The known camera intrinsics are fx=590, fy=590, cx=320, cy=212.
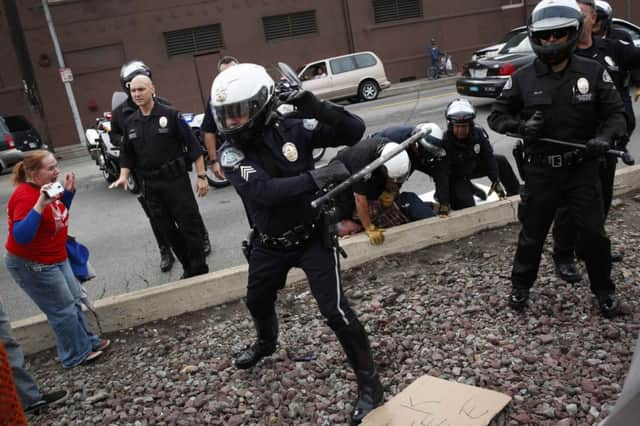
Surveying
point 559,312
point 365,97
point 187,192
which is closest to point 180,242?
point 187,192

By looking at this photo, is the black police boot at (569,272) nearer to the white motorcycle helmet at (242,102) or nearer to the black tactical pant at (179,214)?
the white motorcycle helmet at (242,102)

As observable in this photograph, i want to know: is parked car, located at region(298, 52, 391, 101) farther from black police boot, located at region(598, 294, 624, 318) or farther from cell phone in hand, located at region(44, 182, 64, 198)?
black police boot, located at region(598, 294, 624, 318)

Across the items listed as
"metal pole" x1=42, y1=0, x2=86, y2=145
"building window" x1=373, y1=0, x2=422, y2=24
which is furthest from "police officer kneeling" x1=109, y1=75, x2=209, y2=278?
"building window" x1=373, y1=0, x2=422, y2=24

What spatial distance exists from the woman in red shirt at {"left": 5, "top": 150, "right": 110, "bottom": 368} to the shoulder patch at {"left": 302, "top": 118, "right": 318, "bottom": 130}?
66.5 inches

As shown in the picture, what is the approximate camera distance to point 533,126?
344 centimetres

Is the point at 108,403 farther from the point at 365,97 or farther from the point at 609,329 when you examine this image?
the point at 365,97

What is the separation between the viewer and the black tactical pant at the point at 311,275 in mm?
3150

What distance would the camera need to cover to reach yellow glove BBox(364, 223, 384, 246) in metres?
5.04

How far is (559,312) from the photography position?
151 inches

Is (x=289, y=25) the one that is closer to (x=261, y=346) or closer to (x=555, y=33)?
(x=555, y=33)

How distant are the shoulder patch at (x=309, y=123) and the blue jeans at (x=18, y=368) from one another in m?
2.14

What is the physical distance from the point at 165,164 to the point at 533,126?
310cm

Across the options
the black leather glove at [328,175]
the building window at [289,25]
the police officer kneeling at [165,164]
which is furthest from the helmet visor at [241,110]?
the building window at [289,25]

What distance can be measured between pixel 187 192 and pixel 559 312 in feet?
10.4
